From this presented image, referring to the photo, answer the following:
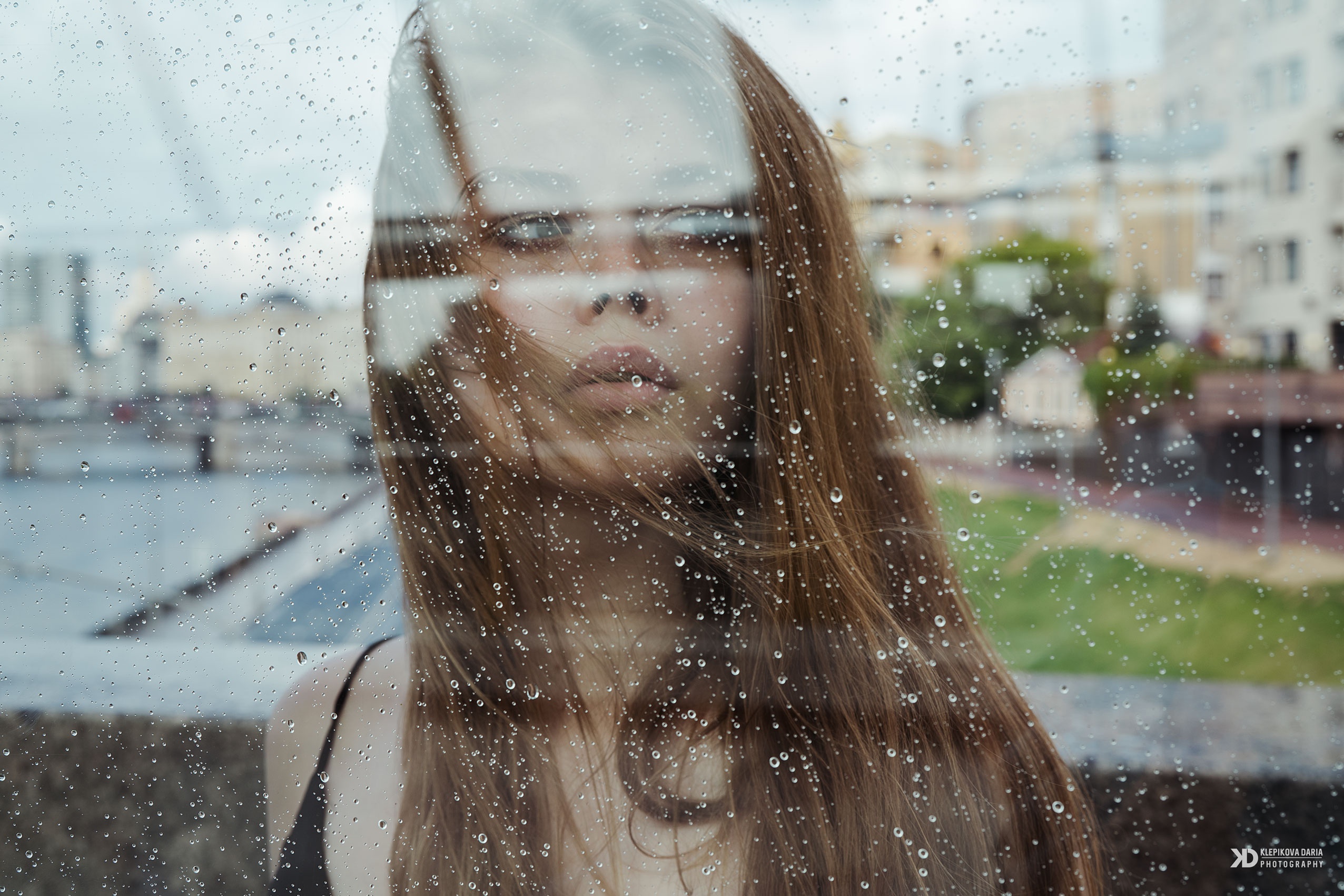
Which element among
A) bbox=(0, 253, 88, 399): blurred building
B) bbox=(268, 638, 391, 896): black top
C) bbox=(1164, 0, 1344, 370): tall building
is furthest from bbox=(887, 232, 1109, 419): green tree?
bbox=(0, 253, 88, 399): blurred building

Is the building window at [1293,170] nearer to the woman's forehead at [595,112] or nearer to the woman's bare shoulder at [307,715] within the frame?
the woman's forehead at [595,112]

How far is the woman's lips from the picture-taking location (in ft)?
2.41

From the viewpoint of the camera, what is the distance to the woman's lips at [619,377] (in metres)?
0.73

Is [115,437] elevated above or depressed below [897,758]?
above

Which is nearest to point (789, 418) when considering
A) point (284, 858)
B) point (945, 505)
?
point (945, 505)

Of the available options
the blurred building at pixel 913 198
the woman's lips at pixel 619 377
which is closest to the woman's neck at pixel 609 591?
the woman's lips at pixel 619 377

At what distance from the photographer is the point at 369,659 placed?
822mm

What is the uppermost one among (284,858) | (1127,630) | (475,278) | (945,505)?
(475,278)

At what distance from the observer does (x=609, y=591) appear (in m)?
0.78

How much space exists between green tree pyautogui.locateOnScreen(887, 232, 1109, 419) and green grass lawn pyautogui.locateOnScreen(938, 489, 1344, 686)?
12 centimetres

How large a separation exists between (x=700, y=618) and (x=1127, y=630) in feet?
1.40

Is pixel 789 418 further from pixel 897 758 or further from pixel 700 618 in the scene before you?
pixel 897 758

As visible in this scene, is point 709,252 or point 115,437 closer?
point 709,252

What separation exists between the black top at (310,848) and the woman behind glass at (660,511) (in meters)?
0.12
